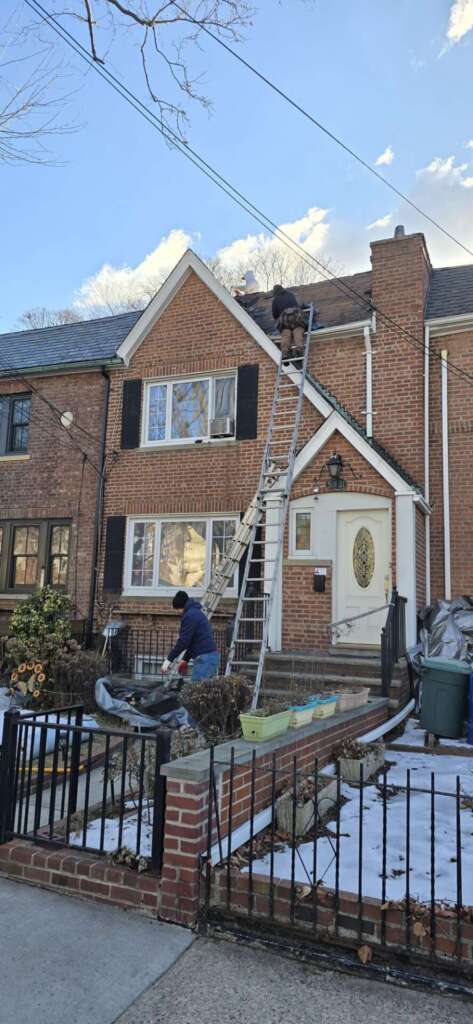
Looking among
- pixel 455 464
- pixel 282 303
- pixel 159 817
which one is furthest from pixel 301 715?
pixel 282 303

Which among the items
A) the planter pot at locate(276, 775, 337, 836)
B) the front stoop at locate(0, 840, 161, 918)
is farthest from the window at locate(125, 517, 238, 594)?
the front stoop at locate(0, 840, 161, 918)

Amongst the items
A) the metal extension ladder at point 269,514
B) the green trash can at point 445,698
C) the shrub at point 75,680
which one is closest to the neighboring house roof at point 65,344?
the metal extension ladder at point 269,514

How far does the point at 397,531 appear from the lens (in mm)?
10273

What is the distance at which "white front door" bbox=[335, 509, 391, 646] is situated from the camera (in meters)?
10.5

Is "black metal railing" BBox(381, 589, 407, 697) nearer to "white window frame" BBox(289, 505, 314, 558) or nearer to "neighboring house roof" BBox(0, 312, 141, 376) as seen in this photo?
"white window frame" BBox(289, 505, 314, 558)

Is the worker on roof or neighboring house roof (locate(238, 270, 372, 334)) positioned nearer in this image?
the worker on roof

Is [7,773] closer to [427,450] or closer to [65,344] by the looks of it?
[427,450]

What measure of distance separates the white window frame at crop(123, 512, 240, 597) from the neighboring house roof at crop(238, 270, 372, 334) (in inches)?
157

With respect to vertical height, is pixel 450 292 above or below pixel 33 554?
above

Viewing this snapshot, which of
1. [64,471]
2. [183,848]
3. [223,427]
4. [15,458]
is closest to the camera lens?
[183,848]

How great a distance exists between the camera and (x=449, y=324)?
11.5 meters

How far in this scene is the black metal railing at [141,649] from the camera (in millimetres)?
12148

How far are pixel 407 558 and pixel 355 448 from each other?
6.53ft

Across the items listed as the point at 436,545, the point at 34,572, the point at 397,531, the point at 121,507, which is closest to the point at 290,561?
the point at 397,531
